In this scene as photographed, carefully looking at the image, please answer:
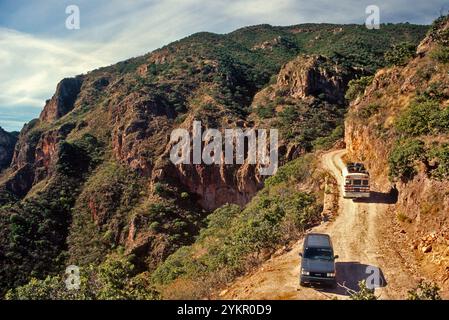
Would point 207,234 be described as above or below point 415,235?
below

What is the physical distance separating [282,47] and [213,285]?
9716 centimetres

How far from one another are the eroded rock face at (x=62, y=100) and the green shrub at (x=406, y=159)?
314 ft

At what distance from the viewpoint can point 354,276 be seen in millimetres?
17266

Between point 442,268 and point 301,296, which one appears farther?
point 442,268

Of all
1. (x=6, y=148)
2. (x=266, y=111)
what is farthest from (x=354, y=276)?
(x=6, y=148)

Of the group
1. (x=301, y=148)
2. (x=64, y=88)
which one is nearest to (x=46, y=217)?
(x=301, y=148)

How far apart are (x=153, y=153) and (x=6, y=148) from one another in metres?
57.2

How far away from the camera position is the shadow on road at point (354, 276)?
53.3ft

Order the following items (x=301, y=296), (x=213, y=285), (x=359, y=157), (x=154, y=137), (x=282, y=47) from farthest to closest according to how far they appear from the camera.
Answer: (x=282, y=47), (x=154, y=137), (x=359, y=157), (x=213, y=285), (x=301, y=296)

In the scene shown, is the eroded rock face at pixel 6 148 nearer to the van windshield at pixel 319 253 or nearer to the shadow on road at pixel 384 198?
the shadow on road at pixel 384 198

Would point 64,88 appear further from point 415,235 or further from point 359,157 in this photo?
point 415,235

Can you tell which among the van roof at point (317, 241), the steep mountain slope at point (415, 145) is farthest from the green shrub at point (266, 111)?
the van roof at point (317, 241)

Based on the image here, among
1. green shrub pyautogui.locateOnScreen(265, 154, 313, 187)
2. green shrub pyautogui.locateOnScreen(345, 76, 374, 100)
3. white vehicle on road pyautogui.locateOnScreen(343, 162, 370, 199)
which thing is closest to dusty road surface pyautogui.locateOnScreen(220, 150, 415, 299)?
white vehicle on road pyautogui.locateOnScreen(343, 162, 370, 199)
